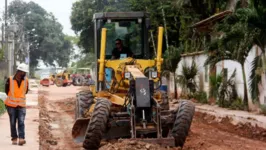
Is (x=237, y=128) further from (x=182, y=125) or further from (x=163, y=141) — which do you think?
(x=163, y=141)

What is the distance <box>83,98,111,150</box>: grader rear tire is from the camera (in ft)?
34.3

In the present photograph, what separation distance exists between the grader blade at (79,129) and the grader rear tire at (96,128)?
0.81 m

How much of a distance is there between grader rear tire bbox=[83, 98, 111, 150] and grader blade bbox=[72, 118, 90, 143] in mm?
812

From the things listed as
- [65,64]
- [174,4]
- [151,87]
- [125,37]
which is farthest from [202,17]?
[65,64]

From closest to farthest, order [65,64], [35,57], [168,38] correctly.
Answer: [168,38] < [35,57] < [65,64]

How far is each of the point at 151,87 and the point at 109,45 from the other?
8.40ft

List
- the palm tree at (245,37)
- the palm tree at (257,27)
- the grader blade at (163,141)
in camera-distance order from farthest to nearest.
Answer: the palm tree at (245,37)
the palm tree at (257,27)
the grader blade at (163,141)

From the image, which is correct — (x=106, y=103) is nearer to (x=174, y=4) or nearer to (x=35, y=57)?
(x=174, y=4)

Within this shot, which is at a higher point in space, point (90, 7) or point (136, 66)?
point (90, 7)

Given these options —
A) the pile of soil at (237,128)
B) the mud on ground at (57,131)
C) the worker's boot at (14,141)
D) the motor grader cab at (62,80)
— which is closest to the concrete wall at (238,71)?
the pile of soil at (237,128)

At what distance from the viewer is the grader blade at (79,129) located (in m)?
11.5

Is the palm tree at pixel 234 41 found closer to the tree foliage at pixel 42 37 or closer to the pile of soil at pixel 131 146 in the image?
the pile of soil at pixel 131 146

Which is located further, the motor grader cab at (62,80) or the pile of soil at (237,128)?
the motor grader cab at (62,80)

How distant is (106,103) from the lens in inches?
426
